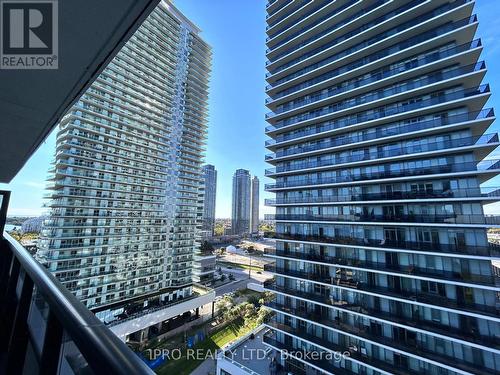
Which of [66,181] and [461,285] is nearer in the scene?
[461,285]

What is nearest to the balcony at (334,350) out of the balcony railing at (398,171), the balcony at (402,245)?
the balcony at (402,245)

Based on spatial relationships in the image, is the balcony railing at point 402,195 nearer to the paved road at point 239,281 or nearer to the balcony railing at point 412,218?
the balcony railing at point 412,218

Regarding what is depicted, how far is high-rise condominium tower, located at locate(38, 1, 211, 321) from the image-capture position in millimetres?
22438

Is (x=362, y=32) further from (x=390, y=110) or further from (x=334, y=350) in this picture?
(x=334, y=350)

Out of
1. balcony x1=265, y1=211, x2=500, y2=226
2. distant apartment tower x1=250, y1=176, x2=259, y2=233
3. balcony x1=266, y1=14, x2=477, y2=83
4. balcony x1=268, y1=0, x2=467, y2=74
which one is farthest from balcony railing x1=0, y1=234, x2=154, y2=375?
distant apartment tower x1=250, y1=176, x2=259, y2=233

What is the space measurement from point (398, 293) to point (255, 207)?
79.6 meters

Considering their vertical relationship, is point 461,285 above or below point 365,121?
below

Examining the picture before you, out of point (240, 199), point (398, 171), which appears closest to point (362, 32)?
point (398, 171)

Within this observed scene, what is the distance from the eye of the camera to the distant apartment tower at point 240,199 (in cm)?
8815

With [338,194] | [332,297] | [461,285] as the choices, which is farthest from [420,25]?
[332,297]

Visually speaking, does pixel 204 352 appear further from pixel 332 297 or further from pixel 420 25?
pixel 420 25

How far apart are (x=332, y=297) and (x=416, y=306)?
5.14 m

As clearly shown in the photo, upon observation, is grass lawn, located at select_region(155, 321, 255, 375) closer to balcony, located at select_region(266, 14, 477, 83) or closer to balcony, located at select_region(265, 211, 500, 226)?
balcony, located at select_region(265, 211, 500, 226)

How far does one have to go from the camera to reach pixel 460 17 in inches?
601
